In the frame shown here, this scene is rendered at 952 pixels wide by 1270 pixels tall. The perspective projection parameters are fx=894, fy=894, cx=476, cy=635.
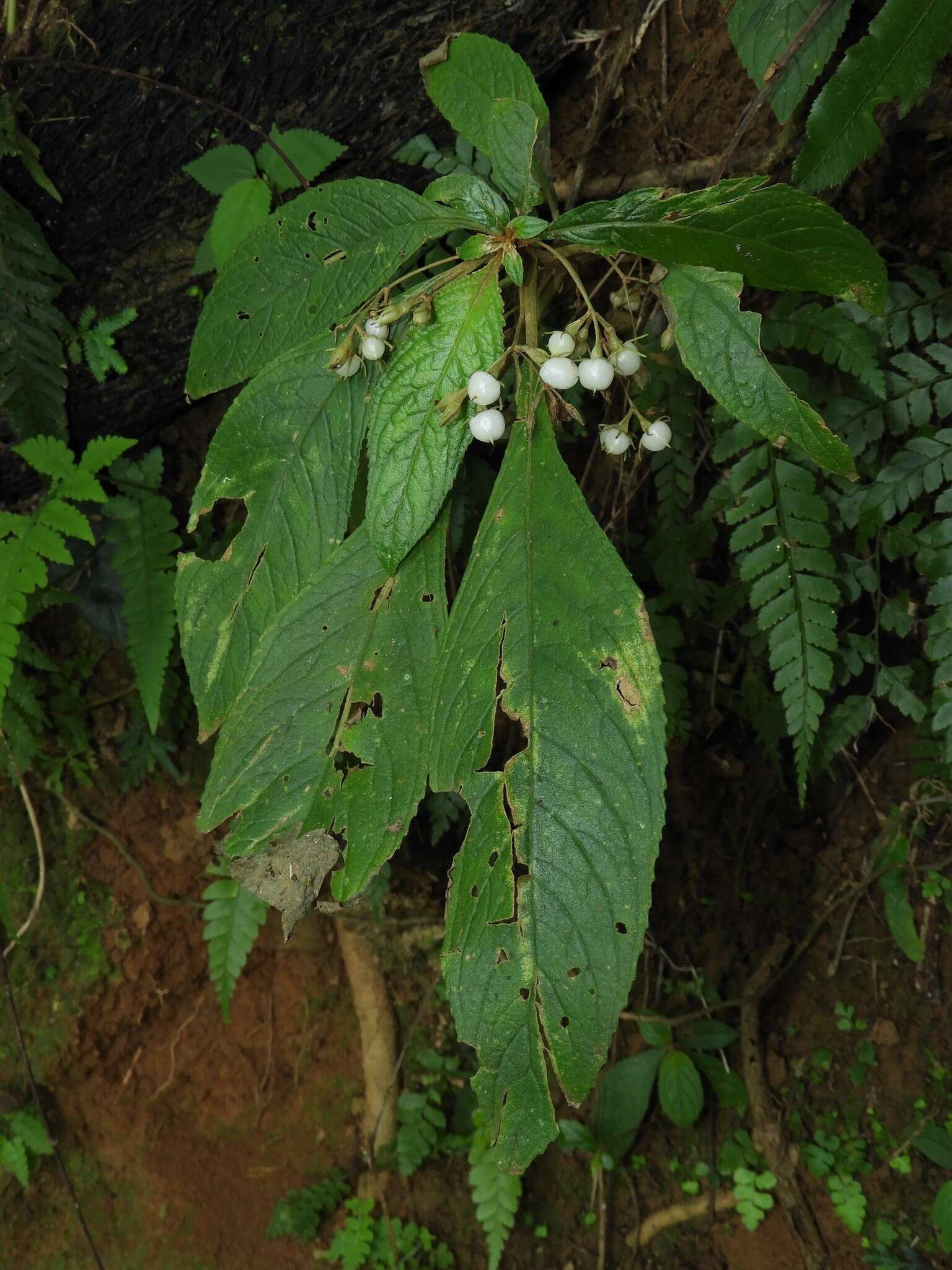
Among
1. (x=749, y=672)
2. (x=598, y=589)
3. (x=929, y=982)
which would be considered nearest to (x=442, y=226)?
(x=598, y=589)

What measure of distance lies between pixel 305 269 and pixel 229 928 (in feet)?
5.48

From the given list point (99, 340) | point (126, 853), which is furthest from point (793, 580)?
point (126, 853)

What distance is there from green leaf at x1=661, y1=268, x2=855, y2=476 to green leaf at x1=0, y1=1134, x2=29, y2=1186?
2.58 m

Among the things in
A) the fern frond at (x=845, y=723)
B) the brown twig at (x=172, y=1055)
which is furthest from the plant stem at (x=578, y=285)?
the brown twig at (x=172, y=1055)

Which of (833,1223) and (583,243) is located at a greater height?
(583,243)

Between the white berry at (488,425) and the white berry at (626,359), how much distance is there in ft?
0.59

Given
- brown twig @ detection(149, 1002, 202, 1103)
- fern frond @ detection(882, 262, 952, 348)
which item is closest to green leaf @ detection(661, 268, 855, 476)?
fern frond @ detection(882, 262, 952, 348)

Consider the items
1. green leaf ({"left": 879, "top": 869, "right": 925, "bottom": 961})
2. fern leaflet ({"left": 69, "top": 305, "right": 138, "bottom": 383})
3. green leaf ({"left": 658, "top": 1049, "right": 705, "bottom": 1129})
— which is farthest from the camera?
green leaf ({"left": 658, "top": 1049, "right": 705, "bottom": 1129})

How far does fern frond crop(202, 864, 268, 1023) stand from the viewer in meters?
2.30

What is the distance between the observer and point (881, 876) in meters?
1.97

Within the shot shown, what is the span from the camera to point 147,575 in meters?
2.14

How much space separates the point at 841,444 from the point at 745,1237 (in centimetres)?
200

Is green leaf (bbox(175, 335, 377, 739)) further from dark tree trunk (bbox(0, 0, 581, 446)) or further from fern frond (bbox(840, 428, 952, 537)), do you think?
fern frond (bbox(840, 428, 952, 537))

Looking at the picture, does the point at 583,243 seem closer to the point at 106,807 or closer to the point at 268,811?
the point at 268,811
